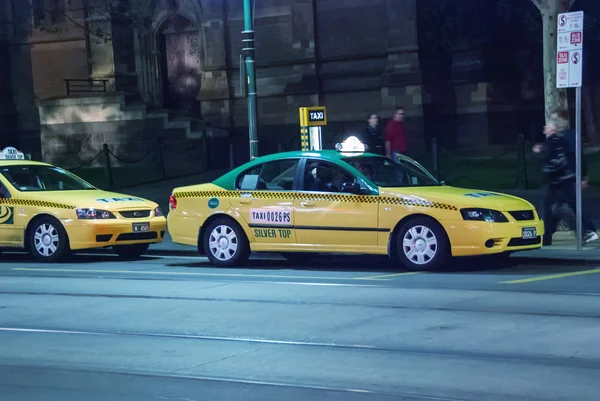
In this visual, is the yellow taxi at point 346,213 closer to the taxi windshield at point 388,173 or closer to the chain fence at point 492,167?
the taxi windshield at point 388,173

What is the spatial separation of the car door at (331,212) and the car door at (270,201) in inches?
5.8

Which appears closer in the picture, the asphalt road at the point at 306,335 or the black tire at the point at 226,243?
the asphalt road at the point at 306,335

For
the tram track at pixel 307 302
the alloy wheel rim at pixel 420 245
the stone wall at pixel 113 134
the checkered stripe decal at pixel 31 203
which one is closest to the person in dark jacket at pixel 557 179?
the alloy wheel rim at pixel 420 245

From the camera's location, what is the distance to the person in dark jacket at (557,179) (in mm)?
13898

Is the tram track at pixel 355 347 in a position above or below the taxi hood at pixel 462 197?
below

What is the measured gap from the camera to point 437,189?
12625 mm

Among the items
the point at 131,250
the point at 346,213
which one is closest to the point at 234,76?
the point at 131,250

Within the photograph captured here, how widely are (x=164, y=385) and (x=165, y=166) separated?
81.6ft

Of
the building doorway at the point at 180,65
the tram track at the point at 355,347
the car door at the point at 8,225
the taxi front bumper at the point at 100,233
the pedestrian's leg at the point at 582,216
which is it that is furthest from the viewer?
the building doorway at the point at 180,65

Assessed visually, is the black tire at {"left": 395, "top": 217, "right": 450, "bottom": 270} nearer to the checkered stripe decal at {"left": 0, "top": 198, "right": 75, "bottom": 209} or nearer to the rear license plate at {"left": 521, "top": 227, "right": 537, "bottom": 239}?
the rear license plate at {"left": 521, "top": 227, "right": 537, "bottom": 239}

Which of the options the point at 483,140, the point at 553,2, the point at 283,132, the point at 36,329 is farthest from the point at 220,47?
the point at 36,329

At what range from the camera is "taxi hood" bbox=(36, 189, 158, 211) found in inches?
575

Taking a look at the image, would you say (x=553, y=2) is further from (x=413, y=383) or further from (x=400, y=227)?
(x=413, y=383)

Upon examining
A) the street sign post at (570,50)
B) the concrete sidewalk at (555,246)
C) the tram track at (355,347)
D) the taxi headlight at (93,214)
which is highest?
the street sign post at (570,50)
